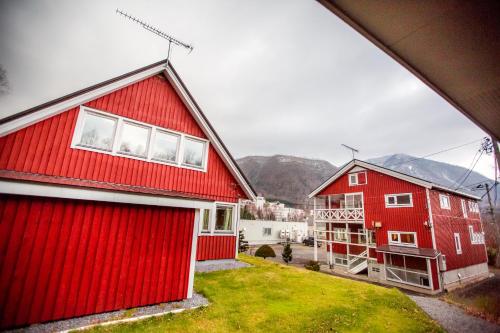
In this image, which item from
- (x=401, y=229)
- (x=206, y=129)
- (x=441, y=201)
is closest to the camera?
(x=206, y=129)

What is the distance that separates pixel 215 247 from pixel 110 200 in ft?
22.0

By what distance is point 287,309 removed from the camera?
6.95m

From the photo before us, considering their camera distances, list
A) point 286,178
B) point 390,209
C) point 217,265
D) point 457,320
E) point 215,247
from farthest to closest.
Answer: point 286,178
point 390,209
point 215,247
point 217,265
point 457,320

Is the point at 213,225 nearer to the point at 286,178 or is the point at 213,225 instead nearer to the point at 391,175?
the point at 391,175

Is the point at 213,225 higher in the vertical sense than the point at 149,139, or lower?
lower

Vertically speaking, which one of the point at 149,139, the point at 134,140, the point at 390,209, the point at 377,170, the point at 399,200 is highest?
the point at 377,170

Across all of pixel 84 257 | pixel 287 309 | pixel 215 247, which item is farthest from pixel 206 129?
pixel 287 309

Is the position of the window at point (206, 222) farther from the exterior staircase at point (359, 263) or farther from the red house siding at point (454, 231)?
the red house siding at point (454, 231)

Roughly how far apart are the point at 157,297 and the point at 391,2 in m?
8.33

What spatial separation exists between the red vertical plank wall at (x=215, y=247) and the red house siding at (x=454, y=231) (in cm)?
1779

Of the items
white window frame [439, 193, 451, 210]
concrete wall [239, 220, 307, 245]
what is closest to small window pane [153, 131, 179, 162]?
white window frame [439, 193, 451, 210]

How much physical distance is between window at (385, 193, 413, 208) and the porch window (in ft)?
76.2

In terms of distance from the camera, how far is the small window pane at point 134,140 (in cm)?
966

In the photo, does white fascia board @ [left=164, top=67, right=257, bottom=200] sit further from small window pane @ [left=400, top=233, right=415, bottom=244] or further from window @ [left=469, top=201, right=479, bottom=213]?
window @ [left=469, top=201, right=479, bottom=213]
